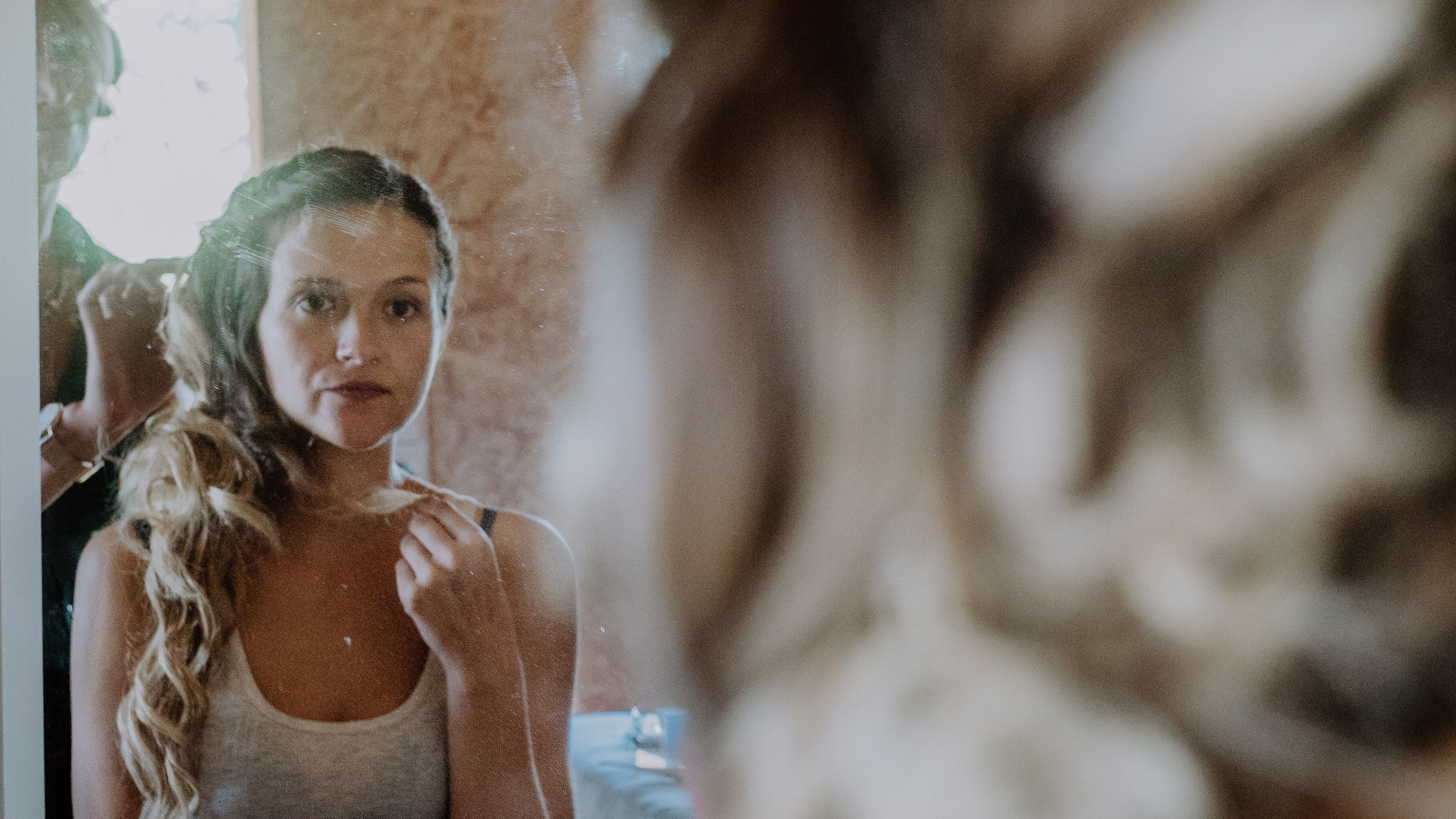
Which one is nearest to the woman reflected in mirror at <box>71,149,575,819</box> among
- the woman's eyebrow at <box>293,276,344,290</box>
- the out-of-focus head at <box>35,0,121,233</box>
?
the woman's eyebrow at <box>293,276,344,290</box>

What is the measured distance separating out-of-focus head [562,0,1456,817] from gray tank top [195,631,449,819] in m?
0.16

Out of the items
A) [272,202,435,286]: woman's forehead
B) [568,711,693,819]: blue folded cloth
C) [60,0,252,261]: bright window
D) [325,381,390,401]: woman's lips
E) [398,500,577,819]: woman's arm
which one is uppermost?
[60,0,252,261]: bright window

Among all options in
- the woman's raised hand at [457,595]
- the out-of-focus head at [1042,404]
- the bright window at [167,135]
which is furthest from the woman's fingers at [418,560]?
the bright window at [167,135]

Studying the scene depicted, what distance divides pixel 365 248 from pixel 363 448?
136 millimetres

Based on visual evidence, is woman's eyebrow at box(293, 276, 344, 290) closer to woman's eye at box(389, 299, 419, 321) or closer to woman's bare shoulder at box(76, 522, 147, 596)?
woman's eye at box(389, 299, 419, 321)

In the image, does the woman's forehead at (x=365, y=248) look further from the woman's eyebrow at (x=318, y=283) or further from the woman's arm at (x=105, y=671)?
the woman's arm at (x=105, y=671)

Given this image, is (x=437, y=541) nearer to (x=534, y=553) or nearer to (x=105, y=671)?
(x=534, y=553)

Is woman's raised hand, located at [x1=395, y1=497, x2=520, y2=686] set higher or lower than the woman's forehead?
lower

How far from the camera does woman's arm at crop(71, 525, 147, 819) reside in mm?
747

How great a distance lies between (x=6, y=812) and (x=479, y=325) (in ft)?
1.61

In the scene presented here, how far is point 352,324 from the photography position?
72cm

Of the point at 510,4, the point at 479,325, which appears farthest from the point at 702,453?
the point at 510,4

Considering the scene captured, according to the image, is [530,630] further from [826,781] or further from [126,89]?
[126,89]

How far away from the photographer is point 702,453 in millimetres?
721
